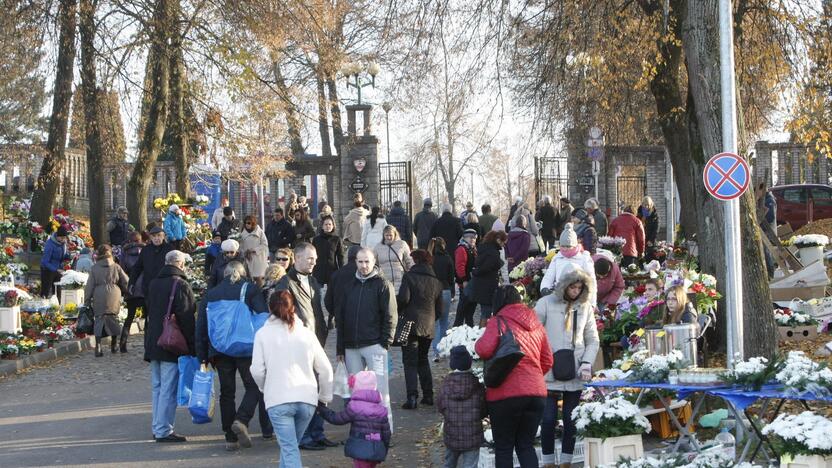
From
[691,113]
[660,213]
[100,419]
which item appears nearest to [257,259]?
[100,419]

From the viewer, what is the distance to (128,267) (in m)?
21.1

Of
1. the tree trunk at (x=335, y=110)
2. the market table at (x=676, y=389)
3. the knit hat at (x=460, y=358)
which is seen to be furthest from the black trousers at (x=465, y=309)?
the tree trunk at (x=335, y=110)

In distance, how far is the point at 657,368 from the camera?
382 inches

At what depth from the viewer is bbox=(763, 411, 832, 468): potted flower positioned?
784 cm

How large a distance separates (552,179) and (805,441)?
2961cm

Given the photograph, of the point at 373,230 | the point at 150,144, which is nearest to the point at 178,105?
the point at 150,144

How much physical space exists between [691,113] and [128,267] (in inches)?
405

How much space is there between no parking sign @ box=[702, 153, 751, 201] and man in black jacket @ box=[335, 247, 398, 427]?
129 inches

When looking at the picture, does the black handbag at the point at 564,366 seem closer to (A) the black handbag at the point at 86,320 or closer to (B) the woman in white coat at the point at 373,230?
(A) the black handbag at the point at 86,320

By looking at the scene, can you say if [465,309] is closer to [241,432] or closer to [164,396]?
[164,396]

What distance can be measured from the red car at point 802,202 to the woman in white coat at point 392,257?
2270 centimetres

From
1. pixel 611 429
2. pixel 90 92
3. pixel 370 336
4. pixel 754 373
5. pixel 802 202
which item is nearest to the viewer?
pixel 754 373

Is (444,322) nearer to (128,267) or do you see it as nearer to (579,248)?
(579,248)

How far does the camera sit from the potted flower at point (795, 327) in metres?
15.9
